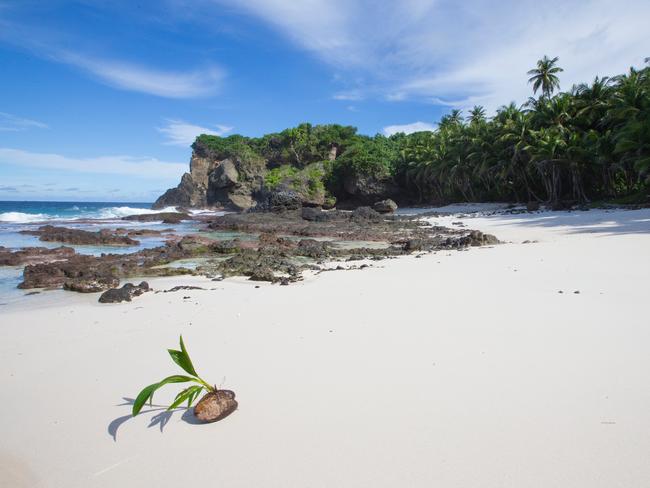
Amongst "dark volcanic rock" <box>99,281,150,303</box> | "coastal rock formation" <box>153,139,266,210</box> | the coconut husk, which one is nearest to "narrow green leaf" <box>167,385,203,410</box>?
the coconut husk

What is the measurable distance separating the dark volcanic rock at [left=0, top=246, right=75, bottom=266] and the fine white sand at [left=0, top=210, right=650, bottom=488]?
364 inches

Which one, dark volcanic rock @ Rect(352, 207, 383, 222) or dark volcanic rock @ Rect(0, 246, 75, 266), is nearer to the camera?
dark volcanic rock @ Rect(0, 246, 75, 266)

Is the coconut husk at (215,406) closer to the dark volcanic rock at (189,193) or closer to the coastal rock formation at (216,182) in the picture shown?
the coastal rock formation at (216,182)

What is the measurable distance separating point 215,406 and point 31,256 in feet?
53.5

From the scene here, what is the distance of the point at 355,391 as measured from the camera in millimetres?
3273

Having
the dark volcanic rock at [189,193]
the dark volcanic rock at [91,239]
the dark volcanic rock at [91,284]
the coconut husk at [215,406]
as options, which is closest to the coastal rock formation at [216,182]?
the dark volcanic rock at [189,193]

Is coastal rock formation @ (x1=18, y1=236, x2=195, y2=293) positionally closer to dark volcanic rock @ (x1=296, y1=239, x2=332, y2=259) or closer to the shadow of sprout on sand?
dark volcanic rock @ (x1=296, y1=239, x2=332, y2=259)

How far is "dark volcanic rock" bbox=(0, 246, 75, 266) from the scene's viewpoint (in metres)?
13.8

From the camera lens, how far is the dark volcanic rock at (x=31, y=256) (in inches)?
543

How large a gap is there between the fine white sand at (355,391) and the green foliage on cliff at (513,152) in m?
23.9

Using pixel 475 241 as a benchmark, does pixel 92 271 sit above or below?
below

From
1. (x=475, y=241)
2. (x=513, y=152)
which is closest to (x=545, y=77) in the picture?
(x=513, y=152)

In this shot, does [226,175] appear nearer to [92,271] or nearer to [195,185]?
[195,185]

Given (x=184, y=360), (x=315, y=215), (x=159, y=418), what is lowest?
(x=159, y=418)
